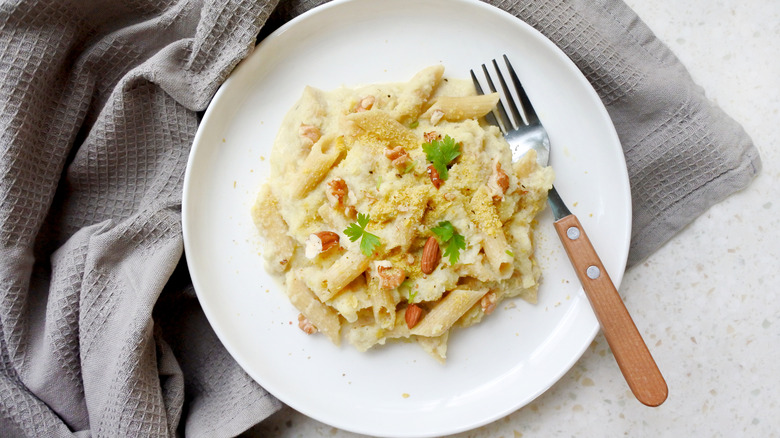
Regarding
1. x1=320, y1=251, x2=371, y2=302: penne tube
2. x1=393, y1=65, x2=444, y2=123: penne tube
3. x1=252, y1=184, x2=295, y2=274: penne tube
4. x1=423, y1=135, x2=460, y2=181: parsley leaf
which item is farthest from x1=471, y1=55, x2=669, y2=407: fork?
x1=252, y1=184, x2=295, y2=274: penne tube

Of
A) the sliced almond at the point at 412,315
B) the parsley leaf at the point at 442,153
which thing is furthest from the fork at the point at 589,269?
the sliced almond at the point at 412,315

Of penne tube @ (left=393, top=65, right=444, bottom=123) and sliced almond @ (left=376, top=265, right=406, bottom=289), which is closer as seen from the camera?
sliced almond @ (left=376, top=265, right=406, bottom=289)

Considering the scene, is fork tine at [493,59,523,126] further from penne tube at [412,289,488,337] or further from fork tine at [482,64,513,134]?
penne tube at [412,289,488,337]

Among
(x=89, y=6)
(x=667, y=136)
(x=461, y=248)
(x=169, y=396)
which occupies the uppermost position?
(x=89, y=6)

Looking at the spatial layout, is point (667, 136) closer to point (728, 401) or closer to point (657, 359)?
point (657, 359)

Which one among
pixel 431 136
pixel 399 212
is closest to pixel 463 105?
pixel 431 136

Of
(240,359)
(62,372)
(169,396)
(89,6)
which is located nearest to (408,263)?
(240,359)
